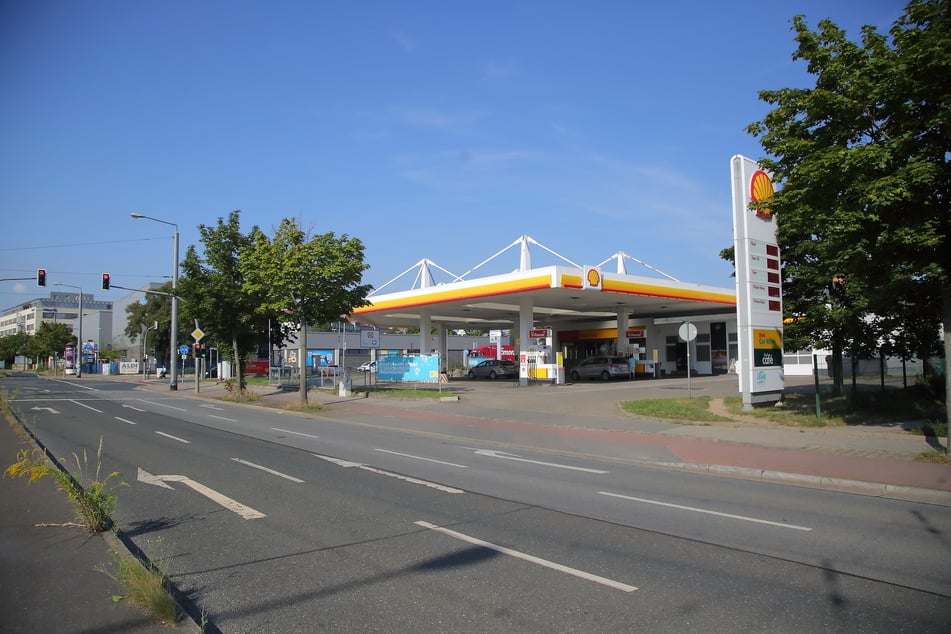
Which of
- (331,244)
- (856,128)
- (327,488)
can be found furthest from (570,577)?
(331,244)

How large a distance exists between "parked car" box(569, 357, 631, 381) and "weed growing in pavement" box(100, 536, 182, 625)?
3934 centimetres

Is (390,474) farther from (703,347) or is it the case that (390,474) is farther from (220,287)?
(703,347)

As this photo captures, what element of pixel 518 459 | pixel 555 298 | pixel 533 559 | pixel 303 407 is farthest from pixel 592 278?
pixel 533 559

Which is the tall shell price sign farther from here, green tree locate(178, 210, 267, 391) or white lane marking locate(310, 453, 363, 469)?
green tree locate(178, 210, 267, 391)

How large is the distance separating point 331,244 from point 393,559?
20187 millimetres

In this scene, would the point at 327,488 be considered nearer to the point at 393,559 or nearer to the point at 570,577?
the point at 393,559

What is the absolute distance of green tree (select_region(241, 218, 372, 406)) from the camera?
23922 mm

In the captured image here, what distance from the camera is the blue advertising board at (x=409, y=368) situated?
32.0 meters

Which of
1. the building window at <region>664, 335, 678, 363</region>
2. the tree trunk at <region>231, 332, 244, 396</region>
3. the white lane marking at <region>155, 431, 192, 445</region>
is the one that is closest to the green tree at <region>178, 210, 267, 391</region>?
the tree trunk at <region>231, 332, 244, 396</region>

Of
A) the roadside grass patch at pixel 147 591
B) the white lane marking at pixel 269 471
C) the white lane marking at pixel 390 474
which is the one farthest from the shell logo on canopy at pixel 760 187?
the roadside grass patch at pixel 147 591

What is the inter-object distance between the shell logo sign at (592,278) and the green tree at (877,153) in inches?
721

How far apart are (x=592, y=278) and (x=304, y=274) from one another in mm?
15371

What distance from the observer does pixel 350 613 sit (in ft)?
15.4

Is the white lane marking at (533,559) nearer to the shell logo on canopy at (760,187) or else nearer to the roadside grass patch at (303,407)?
the shell logo on canopy at (760,187)
